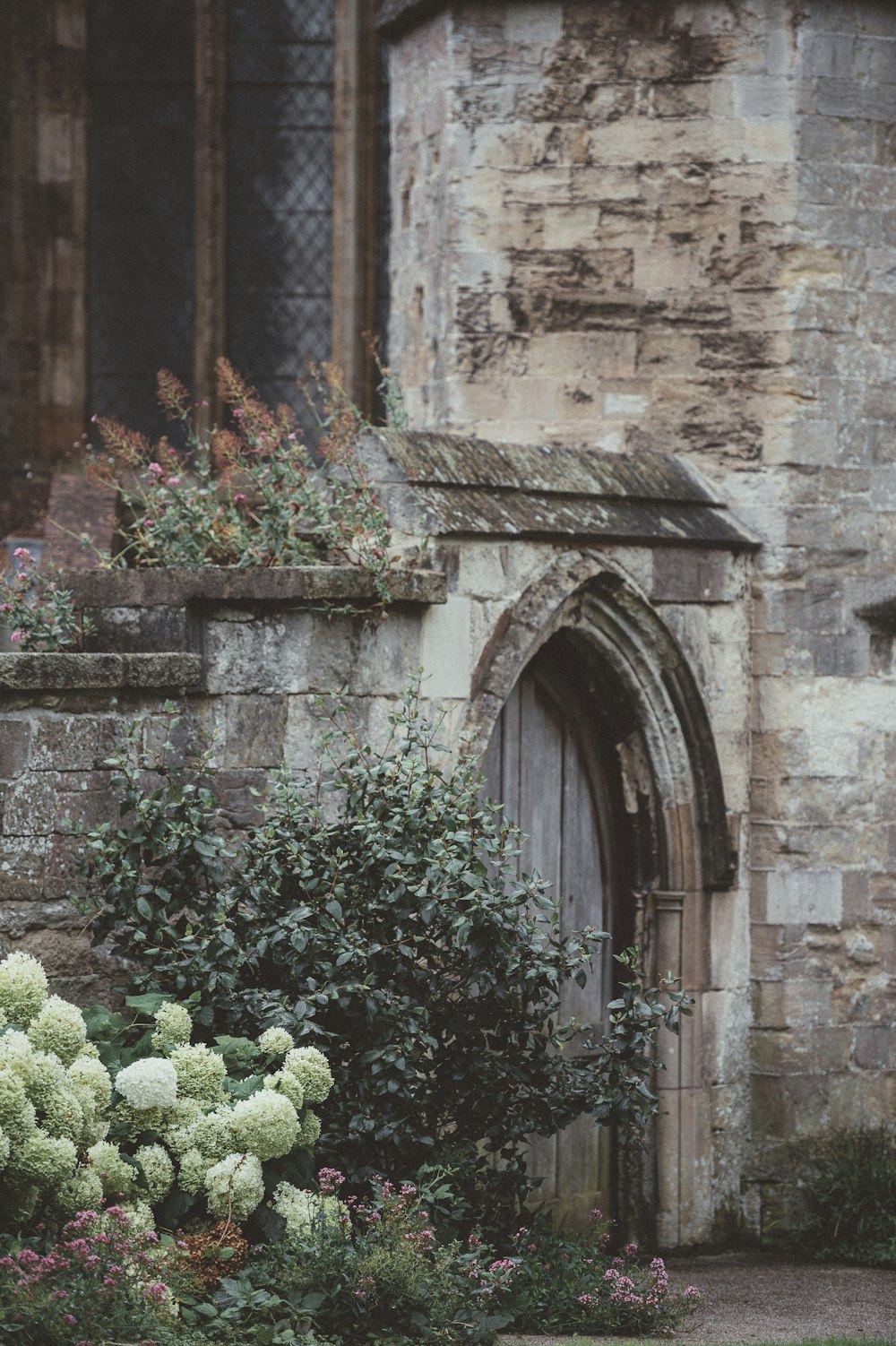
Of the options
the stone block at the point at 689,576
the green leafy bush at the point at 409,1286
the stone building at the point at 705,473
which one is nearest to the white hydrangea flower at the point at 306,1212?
Result: the green leafy bush at the point at 409,1286

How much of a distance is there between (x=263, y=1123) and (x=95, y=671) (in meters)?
1.46

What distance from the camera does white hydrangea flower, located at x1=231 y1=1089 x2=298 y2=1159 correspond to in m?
5.36

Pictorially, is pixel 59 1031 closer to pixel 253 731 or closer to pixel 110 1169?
pixel 110 1169

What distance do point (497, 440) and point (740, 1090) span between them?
8.89 feet

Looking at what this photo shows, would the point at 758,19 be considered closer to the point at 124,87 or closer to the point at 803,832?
the point at 803,832

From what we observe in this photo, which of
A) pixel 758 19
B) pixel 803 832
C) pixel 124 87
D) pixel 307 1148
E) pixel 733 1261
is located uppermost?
pixel 124 87

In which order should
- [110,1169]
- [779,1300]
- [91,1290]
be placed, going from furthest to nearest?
[779,1300] < [110,1169] < [91,1290]

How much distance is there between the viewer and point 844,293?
315 inches

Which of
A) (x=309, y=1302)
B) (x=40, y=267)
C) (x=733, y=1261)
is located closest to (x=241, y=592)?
(x=309, y=1302)

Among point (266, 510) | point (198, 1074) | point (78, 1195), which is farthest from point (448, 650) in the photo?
point (78, 1195)

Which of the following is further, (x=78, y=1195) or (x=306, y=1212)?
(x=306, y=1212)

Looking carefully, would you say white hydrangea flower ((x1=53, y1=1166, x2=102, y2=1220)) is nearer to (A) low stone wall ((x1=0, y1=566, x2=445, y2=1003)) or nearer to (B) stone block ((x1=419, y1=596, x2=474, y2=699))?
(A) low stone wall ((x1=0, y1=566, x2=445, y2=1003))

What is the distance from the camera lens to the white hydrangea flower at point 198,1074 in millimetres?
5426

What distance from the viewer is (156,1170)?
5293 millimetres
